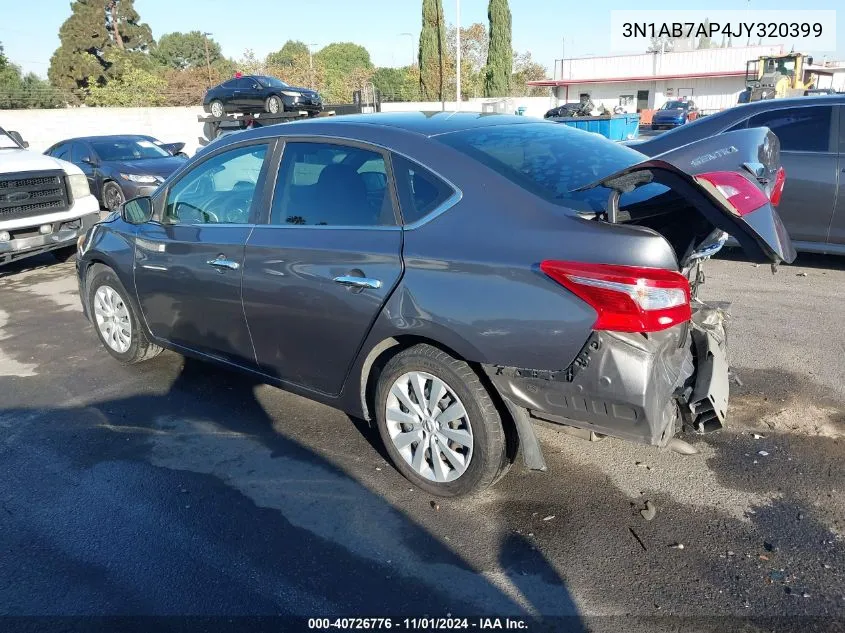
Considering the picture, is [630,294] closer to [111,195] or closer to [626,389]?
[626,389]

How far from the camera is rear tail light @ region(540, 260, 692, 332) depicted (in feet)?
8.55

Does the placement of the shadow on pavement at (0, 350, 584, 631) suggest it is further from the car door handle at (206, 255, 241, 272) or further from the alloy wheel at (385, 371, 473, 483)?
the car door handle at (206, 255, 241, 272)

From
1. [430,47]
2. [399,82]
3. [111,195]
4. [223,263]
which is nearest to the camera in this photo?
[223,263]

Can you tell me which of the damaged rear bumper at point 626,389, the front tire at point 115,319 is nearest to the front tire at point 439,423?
the damaged rear bumper at point 626,389

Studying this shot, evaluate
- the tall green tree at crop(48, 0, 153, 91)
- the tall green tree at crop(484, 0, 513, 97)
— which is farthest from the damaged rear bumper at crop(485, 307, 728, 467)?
the tall green tree at crop(48, 0, 153, 91)

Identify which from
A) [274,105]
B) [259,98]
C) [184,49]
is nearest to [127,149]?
[274,105]

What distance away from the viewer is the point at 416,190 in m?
3.22

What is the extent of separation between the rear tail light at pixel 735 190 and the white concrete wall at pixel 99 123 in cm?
2579

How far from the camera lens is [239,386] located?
4.75 metres

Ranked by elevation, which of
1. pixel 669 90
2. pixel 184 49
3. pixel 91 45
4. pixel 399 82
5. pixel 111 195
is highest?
pixel 184 49

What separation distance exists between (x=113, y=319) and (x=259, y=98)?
1579 cm

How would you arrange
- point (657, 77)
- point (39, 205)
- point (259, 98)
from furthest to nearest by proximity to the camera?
point (657, 77) < point (259, 98) < point (39, 205)

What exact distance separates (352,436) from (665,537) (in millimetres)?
1815

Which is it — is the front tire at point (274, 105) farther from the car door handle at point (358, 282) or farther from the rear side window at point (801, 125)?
the car door handle at point (358, 282)
